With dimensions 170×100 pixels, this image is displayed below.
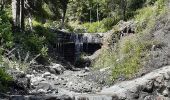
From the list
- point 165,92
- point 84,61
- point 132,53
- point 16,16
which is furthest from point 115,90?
point 84,61

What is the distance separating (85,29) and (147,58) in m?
24.4

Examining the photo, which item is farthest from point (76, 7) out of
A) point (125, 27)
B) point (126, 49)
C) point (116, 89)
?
point (116, 89)

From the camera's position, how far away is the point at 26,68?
1948cm

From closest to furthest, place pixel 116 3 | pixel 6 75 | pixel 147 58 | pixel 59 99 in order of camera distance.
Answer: pixel 59 99 → pixel 6 75 → pixel 147 58 → pixel 116 3

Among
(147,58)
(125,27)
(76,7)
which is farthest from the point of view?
(76,7)

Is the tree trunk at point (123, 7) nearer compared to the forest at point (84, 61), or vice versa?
the forest at point (84, 61)

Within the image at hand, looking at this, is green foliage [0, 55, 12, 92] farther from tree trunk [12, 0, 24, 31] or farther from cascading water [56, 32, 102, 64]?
cascading water [56, 32, 102, 64]

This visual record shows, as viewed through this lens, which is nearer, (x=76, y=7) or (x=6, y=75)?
(x=6, y=75)

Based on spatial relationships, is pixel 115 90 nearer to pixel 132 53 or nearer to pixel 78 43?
pixel 132 53

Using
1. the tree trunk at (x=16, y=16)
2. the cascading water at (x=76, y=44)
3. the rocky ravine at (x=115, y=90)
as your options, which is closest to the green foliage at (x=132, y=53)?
the rocky ravine at (x=115, y=90)

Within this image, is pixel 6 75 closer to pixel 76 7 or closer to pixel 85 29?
pixel 85 29

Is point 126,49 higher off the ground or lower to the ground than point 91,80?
higher

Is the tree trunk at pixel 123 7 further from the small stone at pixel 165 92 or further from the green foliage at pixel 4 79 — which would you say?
the green foliage at pixel 4 79

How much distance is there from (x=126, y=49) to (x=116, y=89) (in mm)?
4591
